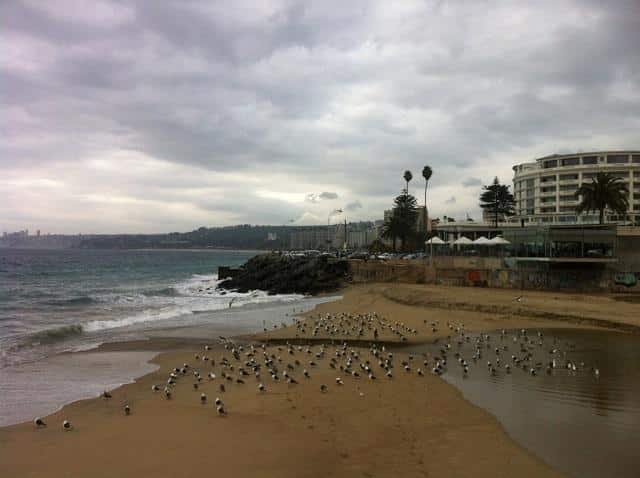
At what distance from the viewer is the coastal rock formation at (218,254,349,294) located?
5541cm

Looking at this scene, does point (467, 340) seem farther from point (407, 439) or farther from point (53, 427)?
point (53, 427)

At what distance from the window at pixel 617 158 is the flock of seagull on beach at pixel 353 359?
56728 millimetres

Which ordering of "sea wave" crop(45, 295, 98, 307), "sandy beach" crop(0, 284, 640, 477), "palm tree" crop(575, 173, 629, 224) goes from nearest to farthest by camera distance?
"sandy beach" crop(0, 284, 640, 477), "sea wave" crop(45, 295, 98, 307), "palm tree" crop(575, 173, 629, 224)

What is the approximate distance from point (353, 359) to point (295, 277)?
38.9 m

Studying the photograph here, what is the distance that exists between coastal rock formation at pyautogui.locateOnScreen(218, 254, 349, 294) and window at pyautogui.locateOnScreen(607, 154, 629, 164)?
4031 cm

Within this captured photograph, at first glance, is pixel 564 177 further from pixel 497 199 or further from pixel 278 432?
pixel 278 432

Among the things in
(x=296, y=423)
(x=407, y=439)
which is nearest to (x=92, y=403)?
(x=296, y=423)

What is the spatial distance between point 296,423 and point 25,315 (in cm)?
3035

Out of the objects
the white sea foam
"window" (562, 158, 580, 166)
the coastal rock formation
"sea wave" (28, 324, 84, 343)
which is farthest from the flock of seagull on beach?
"window" (562, 158, 580, 166)

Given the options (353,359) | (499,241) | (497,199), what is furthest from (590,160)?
(353,359)

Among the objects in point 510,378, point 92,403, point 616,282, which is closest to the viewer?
point 92,403

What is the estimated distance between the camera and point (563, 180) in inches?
2950

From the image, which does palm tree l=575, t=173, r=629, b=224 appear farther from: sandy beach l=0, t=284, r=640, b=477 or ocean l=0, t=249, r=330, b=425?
sandy beach l=0, t=284, r=640, b=477

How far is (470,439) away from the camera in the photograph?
11.4 metres
